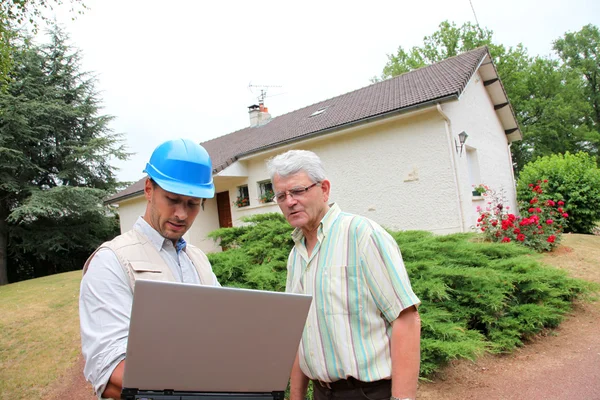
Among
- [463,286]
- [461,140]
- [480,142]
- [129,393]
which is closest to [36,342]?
[463,286]

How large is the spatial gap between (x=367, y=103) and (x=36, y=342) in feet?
36.3

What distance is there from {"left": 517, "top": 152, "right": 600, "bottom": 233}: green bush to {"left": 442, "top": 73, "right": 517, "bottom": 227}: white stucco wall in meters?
1.49

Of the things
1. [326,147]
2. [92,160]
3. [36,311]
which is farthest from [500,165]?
[92,160]

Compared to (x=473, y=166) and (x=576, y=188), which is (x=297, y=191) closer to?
(x=473, y=166)

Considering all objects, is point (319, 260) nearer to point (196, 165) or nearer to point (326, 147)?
point (196, 165)

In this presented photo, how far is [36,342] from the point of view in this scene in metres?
6.52

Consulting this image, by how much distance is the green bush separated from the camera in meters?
12.7

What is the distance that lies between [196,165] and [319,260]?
0.71m

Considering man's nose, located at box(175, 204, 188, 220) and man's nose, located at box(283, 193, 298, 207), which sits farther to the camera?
man's nose, located at box(283, 193, 298, 207)

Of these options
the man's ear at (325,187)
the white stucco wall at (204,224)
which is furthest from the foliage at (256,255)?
the white stucco wall at (204,224)

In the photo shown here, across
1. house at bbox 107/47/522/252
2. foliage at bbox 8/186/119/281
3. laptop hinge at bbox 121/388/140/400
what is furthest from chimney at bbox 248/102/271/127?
laptop hinge at bbox 121/388/140/400

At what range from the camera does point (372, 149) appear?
38.9ft

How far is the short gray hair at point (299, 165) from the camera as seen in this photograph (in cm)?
189

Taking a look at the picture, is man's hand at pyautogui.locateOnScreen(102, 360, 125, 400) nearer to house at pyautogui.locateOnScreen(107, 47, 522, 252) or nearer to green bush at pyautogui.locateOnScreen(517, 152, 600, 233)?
house at pyautogui.locateOnScreen(107, 47, 522, 252)
